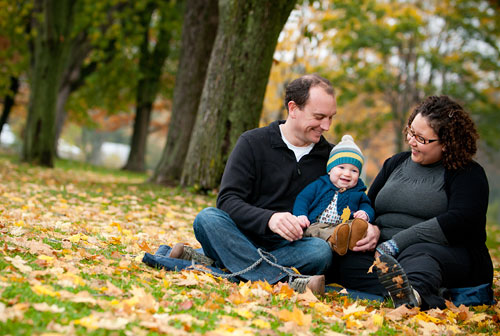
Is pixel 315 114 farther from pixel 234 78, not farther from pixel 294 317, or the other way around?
pixel 234 78

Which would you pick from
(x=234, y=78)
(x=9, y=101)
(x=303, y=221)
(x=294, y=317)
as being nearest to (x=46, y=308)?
(x=294, y=317)

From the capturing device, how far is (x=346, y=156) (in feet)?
13.1

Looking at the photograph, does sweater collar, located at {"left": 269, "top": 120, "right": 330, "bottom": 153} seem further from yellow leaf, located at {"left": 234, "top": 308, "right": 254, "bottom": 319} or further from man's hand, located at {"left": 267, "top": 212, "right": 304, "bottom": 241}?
yellow leaf, located at {"left": 234, "top": 308, "right": 254, "bottom": 319}

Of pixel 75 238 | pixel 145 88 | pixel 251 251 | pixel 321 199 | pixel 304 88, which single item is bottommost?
pixel 75 238

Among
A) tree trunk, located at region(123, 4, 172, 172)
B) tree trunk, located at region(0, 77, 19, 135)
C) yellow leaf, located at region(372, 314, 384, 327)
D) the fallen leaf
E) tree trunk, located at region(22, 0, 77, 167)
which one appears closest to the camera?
the fallen leaf

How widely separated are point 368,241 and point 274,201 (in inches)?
30.6

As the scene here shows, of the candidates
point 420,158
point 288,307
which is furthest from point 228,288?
point 420,158

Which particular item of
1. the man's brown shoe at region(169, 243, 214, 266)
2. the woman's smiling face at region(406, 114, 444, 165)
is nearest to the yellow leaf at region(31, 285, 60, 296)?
the man's brown shoe at region(169, 243, 214, 266)

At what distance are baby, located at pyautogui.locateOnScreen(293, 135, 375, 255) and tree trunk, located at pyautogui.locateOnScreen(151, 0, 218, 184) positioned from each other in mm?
6931

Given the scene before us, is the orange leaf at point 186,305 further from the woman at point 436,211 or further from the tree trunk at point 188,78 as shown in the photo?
the tree trunk at point 188,78

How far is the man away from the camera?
379cm

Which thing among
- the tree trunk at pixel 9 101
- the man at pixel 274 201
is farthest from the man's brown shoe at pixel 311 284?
the tree trunk at pixel 9 101

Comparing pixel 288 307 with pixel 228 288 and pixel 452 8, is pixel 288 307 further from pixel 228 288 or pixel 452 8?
pixel 452 8

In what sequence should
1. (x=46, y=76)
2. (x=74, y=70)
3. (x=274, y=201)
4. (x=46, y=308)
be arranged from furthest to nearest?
(x=74, y=70) < (x=46, y=76) < (x=274, y=201) < (x=46, y=308)
